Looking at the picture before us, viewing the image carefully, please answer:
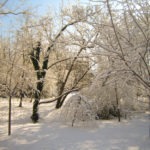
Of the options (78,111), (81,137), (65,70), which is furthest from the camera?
(65,70)

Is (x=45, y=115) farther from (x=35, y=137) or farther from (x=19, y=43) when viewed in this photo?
(x=35, y=137)

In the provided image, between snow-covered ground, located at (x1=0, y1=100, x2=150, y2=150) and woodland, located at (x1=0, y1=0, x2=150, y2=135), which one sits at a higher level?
woodland, located at (x1=0, y1=0, x2=150, y2=135)

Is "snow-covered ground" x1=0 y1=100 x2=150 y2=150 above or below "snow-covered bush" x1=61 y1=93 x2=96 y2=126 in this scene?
below

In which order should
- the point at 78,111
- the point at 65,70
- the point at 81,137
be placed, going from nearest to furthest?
the point at 81,137 → the point at 78,111 → the point at 65,70

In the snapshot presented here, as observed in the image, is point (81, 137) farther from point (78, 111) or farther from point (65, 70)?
point (65, 70)

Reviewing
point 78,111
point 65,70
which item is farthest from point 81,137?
point 65,70

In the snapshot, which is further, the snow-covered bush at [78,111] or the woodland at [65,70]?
the snow-covered bush at [78,111]

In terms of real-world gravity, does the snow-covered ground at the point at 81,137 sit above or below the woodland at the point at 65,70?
below

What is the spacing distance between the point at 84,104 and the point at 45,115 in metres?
4.23

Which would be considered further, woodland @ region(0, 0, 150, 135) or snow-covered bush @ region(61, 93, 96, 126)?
snow-covered bush @ region(61, 93, 96, 126)

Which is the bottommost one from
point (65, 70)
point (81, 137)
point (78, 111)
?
point (81, 137)

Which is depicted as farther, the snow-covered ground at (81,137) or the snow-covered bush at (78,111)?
the snow-covered bush at (78,111)

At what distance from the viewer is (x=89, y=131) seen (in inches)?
313

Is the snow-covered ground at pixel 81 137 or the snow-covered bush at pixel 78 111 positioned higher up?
the snow-covered bush at pixel 78 111
